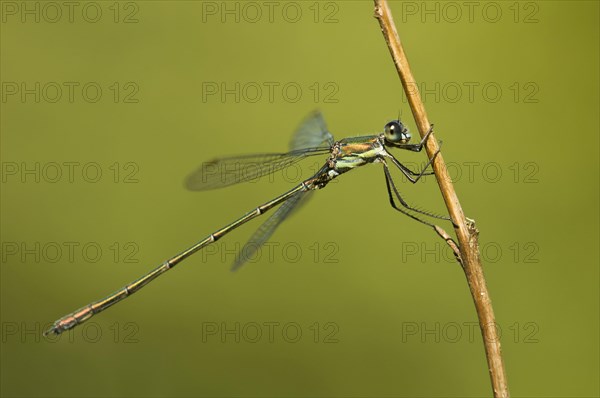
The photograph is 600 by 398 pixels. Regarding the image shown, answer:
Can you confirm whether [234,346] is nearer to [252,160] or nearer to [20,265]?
[252,160]

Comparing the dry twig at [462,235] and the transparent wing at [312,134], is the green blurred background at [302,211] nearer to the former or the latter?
the transparent wing at [312,134]

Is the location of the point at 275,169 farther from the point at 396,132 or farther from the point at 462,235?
the point at 462,235

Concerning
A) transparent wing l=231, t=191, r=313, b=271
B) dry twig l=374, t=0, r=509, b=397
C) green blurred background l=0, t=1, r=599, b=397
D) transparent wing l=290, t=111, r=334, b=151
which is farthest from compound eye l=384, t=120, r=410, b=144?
green blurred background l=0, t=1, r=599, b=397

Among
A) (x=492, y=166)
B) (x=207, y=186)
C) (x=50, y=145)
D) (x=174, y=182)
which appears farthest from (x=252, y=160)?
(x=50, y=145)

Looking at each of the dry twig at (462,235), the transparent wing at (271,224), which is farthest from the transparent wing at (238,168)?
the dry twig at (462,235)

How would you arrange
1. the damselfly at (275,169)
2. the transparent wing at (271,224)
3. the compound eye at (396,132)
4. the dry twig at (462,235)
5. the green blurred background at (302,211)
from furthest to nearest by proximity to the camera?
the green blurred background at (302,211) → the transparent wing at (271,224) → the damselfly at (275,169) → the compound eye at (396,132) → the dry twig at (462,235)

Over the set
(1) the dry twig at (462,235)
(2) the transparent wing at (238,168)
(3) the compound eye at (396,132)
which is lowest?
(1) the dry twig at (462,235)
